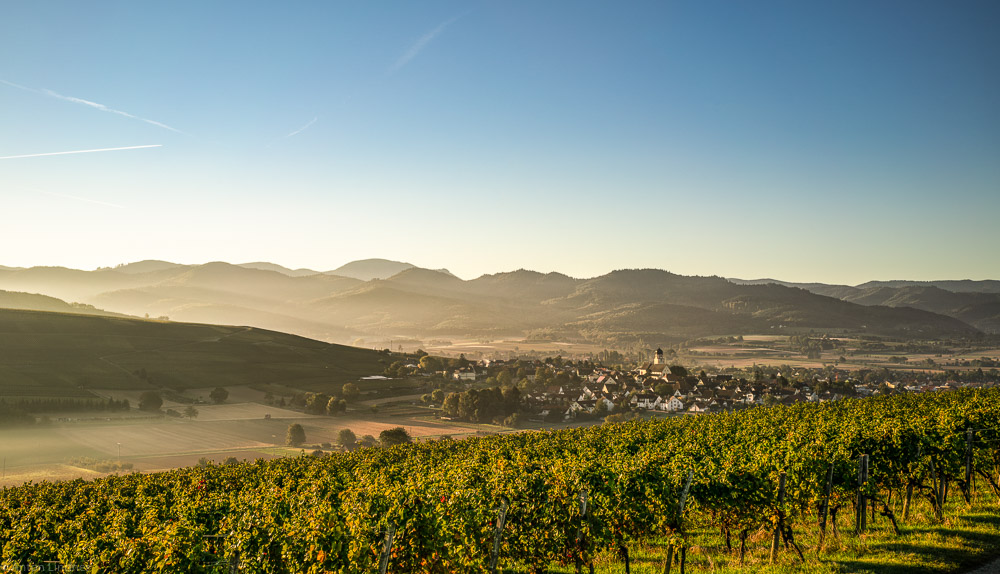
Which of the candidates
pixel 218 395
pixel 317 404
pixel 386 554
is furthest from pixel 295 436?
pixel 386 554

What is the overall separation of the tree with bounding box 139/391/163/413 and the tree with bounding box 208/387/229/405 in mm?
8258

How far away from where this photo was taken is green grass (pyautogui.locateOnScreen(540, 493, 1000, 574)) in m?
12.1

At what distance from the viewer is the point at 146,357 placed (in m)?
107

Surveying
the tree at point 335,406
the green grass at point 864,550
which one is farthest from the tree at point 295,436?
→ the green grass at point 864,550

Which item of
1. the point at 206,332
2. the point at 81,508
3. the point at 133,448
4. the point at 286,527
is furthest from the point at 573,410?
the point at 206,332

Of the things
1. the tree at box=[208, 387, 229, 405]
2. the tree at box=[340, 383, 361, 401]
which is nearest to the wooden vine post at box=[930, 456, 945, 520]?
the tree at box=[340, 383, 361, 401]

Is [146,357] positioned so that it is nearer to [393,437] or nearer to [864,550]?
[393,437]

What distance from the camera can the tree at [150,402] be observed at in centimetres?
8411

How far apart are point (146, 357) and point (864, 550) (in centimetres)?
12417

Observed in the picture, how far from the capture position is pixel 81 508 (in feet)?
64.2

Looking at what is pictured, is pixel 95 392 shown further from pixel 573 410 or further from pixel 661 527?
pixel 661 527

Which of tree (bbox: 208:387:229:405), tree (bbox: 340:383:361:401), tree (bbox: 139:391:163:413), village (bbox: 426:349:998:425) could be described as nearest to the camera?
tree (bbox: 139:391:163:413)

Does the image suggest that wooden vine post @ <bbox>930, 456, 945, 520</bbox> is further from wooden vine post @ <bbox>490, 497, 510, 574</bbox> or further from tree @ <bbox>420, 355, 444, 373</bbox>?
tree @ <bbox>420, 355, 444, 373</bbox>

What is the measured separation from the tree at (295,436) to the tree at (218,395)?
29.2 metres
